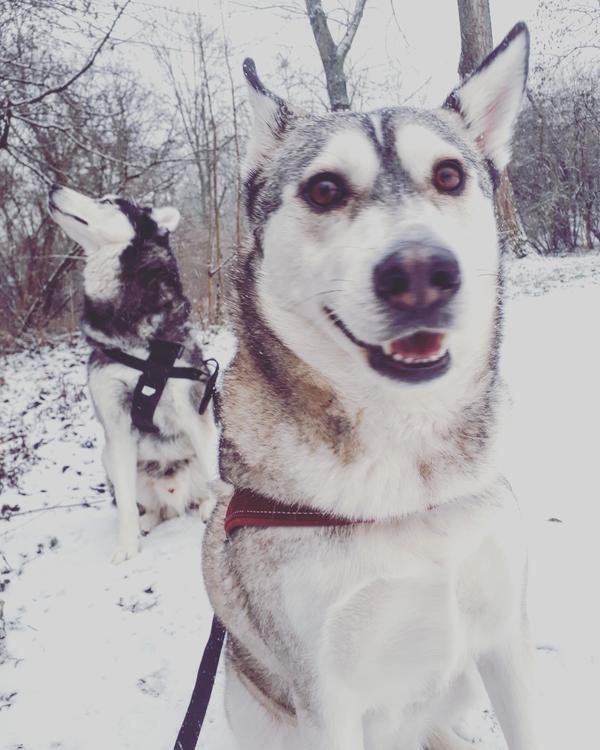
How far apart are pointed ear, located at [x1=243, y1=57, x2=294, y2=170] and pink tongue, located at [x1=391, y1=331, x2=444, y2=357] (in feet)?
3.28

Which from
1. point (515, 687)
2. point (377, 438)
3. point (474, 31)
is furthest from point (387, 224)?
point (474, 31)

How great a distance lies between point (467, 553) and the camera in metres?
1.45

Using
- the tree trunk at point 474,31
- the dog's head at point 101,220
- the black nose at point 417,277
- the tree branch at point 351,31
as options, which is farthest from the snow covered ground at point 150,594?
the tree trunk at point 474,31

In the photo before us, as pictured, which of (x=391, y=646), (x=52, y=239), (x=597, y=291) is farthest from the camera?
(x=52, y=239)

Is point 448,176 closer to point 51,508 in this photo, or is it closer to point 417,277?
point 417,277

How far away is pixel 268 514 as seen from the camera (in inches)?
63.0

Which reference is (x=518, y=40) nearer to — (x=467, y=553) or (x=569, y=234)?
(x=467, y=553)

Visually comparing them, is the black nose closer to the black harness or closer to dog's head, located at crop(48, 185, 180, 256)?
the black harness

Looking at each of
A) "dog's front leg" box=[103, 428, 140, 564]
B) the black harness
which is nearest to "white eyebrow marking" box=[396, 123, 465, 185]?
the black harness

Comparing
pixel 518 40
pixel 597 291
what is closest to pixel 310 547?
pixel 518 40

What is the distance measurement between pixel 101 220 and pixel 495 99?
11.4 feet

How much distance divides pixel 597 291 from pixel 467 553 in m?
10.1

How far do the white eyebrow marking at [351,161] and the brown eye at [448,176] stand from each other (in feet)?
0.62

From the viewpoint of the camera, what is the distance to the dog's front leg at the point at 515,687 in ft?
5.16
